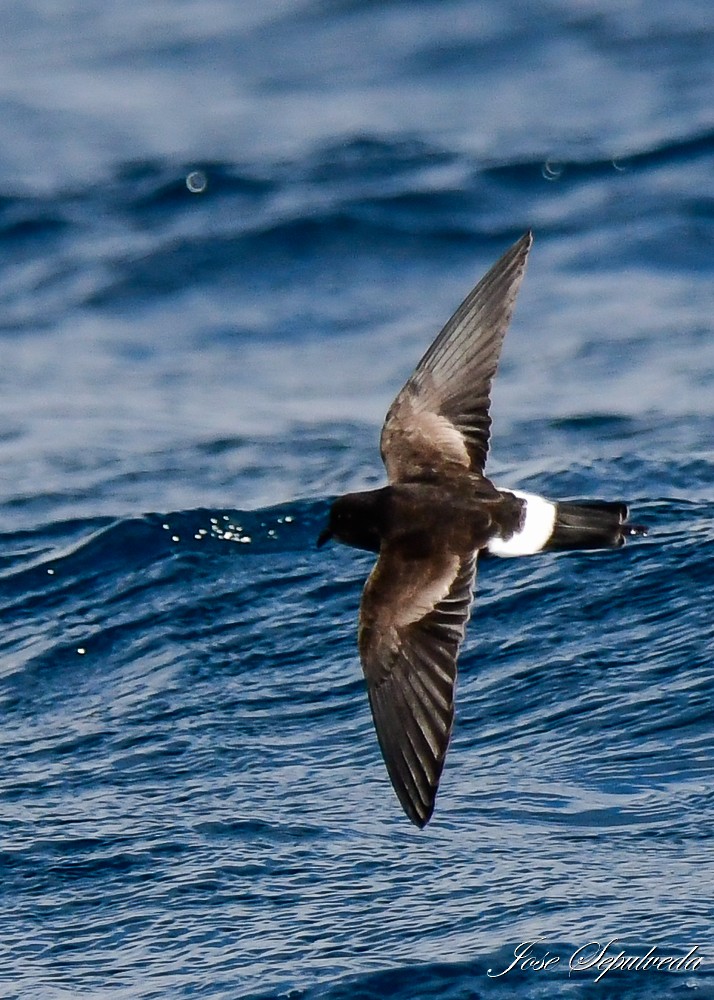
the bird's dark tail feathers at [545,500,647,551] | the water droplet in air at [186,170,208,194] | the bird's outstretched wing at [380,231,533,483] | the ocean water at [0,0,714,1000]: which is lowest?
the ocean water at [0,0,714,1000]

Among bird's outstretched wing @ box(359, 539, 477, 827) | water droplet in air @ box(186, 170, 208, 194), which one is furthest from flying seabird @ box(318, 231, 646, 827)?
water droplet in air @ box(186, 170, 208, 194)

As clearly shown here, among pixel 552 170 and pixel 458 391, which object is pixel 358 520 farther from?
pixel 552 170

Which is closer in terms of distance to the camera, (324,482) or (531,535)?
(531,535)

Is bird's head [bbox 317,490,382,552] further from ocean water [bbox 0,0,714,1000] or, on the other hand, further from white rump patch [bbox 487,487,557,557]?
ocean water [bbox 0,0,714,1000]

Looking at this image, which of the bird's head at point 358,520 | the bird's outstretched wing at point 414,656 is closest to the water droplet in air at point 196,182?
the bird's head at point 358,520

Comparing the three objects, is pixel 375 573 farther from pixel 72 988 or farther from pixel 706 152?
pixel 706 152

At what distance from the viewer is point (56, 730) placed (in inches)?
235

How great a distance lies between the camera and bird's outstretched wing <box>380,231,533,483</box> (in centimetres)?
515

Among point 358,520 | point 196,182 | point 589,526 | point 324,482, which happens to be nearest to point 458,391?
point 358,520

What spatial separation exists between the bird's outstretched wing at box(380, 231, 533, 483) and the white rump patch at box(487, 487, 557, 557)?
48 cm

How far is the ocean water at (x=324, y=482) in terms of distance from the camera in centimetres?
475

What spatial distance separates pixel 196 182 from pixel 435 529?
7.25m

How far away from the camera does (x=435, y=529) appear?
4.70 metres

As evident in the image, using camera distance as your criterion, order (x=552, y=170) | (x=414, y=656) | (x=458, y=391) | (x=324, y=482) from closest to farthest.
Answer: (x=414, y=656) → (x=458, y=391) → (x=324, y=482) → (x=552, y=170)
